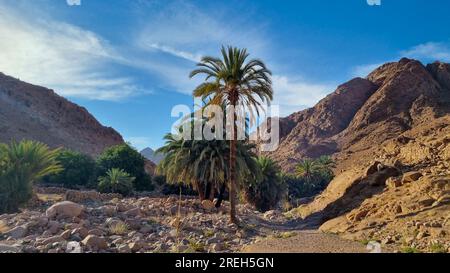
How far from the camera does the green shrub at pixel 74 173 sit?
1693 inches

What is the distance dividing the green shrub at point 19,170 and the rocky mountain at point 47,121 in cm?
5002

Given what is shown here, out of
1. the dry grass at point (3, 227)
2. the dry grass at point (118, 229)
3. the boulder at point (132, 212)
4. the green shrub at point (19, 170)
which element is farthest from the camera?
the green shrub at point (19, 170)

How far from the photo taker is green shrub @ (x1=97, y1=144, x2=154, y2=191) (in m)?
45.2

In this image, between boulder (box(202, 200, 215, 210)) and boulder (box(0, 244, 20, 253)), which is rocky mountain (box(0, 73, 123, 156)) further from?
boulder (box(0, 244, 20, 253))

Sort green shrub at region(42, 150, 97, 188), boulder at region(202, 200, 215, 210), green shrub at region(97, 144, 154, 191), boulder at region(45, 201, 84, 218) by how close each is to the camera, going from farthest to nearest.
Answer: green shrub at region(97, 144, 154, 191) < green shrub at region(42, 150, 97, 188) < boulder at region(202, 200, 215, 210) < boulder at region(45, 201, 84, 218)

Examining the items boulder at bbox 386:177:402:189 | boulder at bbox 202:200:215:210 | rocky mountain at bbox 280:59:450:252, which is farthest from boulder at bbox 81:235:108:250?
boulder at bbox 386:177:402:189

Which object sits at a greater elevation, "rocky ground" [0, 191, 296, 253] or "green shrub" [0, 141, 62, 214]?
"green shrub" [0, 141, 62, 214]

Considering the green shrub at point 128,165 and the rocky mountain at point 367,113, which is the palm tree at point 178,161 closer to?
the green shrub at point 128,165

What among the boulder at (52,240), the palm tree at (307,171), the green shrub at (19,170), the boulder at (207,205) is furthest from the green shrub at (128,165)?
the boulder at (52,240)

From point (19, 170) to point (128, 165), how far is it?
27541 millimetres

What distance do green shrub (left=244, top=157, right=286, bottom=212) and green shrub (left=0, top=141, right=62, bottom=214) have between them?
55.3ft

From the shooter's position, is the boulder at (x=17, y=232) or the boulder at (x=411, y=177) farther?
the boulder at (x=411, y=177)

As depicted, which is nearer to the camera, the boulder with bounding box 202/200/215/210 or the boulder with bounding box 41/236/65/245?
the boulder with bounding box 41/236/65/245

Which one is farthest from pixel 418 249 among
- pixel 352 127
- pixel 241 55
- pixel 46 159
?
pixel 352 127
